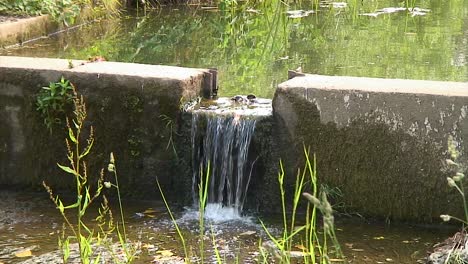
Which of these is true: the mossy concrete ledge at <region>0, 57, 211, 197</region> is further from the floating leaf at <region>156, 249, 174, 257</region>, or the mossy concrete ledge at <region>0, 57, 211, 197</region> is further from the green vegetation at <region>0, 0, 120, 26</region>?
the green vegetation at <region>0, 0, 120, 26</region>

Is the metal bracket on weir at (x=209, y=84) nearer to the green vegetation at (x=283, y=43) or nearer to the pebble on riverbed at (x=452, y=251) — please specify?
the green vegetation at (x=283, y=43)

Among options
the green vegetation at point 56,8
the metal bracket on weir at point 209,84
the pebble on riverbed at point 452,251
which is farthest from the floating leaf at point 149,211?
the green vegetation at point 56,8

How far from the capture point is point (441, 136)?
4.67 metres

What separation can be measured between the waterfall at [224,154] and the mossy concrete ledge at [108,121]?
153mm

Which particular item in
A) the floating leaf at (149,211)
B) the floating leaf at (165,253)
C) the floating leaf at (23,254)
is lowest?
the floating leaf at (165,253)

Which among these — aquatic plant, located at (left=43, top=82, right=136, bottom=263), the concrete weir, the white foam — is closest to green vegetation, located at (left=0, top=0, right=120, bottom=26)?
the concrete weir

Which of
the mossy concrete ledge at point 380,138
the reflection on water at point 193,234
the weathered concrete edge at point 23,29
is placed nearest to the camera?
the reflection on water at point 193,234

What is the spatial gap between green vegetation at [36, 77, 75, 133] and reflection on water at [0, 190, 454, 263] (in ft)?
1.67

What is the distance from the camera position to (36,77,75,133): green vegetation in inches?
201

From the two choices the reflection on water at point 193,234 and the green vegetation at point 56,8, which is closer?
the reflection on water at point 193,234

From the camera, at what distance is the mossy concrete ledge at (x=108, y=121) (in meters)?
5.08

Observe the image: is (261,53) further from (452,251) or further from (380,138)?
(452,251)

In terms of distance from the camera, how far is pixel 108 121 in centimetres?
516

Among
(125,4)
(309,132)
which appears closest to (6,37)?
(125,4)
